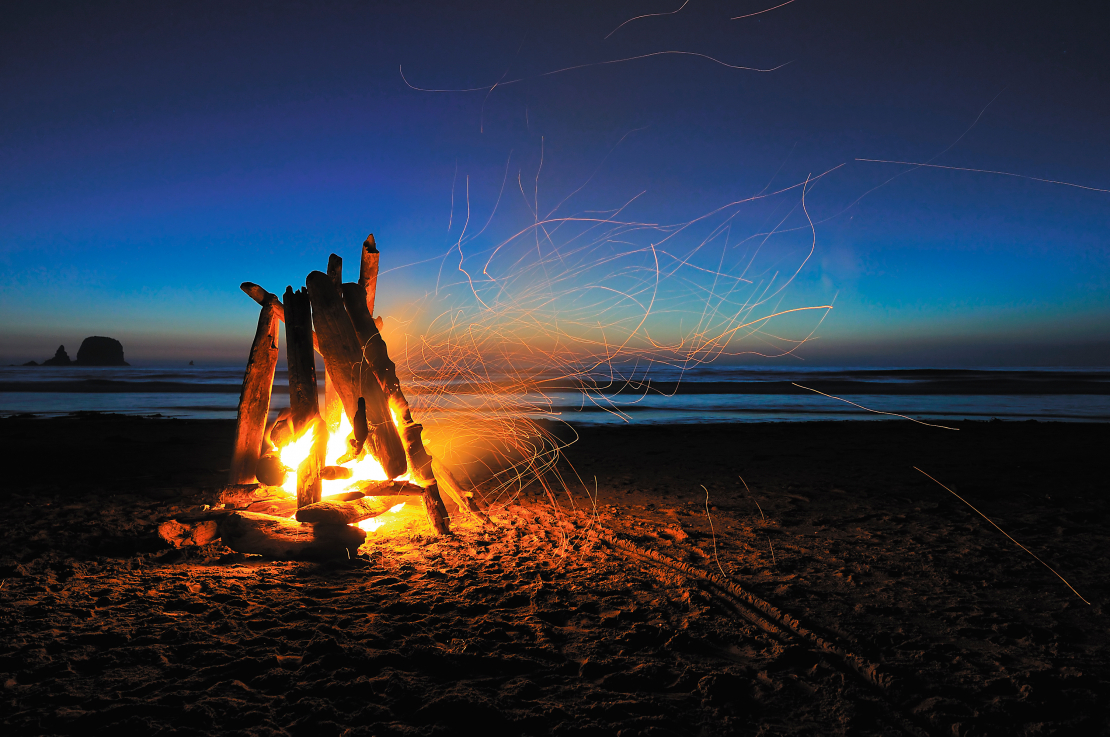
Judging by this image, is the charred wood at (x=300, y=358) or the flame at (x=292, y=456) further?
the flame at (x=292, y=456)

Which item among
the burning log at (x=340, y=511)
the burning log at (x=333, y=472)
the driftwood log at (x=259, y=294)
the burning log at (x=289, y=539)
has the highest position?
the driftwood log at (x=259, y=294)

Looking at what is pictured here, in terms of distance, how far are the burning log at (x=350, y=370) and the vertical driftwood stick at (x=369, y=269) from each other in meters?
0.57

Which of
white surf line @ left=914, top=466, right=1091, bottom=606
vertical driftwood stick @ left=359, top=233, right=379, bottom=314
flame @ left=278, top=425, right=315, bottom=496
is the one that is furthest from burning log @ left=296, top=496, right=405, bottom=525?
white surf line @ left=914, top=466, right=1091, bottom=606

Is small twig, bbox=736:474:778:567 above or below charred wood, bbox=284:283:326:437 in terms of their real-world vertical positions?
below

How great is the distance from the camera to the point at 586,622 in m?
3.29

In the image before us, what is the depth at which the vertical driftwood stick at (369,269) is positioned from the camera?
222 inches

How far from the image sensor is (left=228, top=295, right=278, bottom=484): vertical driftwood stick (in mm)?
5492

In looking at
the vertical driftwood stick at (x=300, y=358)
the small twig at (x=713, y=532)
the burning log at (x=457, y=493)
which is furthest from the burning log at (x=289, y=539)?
the small twig at (x=713, y=532)

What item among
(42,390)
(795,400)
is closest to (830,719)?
(795,400)

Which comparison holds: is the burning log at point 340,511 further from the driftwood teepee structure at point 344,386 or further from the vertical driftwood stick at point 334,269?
the vertical driftwood stick at point 334,269

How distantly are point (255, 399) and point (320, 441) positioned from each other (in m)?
1.13

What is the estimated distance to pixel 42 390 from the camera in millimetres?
28578

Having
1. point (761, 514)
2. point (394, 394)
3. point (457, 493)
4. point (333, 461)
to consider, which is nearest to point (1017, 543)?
point (761, 514)

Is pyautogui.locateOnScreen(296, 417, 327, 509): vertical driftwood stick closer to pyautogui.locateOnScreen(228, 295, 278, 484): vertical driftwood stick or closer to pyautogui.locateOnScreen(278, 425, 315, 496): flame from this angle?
pyautogui.locateOnScreen(278, 425, 315, 496): flame
